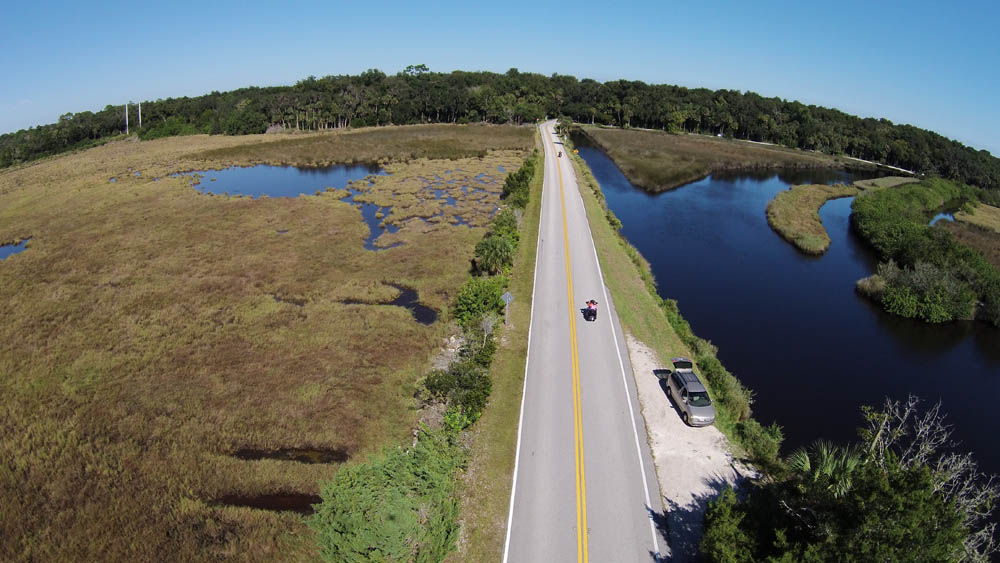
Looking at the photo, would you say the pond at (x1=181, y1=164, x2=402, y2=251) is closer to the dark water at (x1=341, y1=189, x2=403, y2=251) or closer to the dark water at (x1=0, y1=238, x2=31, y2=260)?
the dark water at (x1=341, y1=189, x2=403, y2=251)

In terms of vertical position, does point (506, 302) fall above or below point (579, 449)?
above

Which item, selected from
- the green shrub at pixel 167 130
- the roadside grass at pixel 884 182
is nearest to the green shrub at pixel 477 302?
the roadside grass at pixel 884 182

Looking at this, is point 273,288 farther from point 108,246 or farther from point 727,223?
point 727,223

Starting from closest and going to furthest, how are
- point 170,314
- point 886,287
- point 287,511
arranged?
point 287,511
point 170,314
point 886,287

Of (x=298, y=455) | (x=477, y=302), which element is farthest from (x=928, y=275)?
(x=298, y=455)

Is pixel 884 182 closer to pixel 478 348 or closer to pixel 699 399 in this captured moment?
pixel 699 399

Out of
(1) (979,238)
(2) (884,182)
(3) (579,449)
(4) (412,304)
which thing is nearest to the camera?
(3) (579,449)

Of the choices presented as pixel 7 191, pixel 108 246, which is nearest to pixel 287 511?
pixel 108 246

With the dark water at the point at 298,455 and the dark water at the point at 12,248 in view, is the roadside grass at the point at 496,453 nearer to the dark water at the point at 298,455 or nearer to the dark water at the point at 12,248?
the dark water at the point at 298,455
